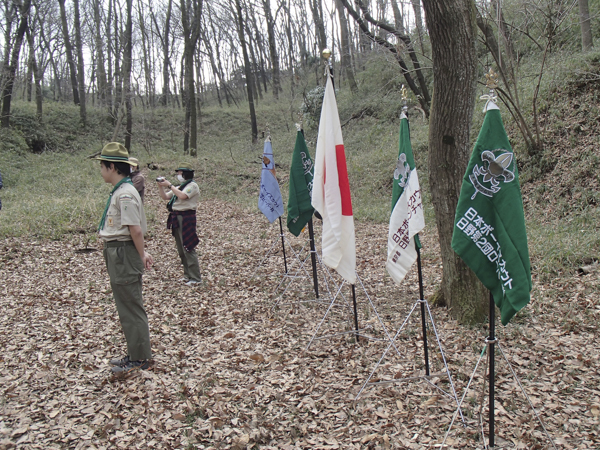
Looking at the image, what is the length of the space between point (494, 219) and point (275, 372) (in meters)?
2.85

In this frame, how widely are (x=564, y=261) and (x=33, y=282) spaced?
905cm

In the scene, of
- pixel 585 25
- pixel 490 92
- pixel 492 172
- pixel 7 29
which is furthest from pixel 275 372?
pixel 7 29

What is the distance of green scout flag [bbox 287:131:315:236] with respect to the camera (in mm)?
6238

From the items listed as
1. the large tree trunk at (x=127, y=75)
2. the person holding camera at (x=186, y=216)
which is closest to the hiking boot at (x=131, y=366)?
the person holding camera at (x=186, y=216)

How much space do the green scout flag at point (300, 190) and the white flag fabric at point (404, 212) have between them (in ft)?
7.30

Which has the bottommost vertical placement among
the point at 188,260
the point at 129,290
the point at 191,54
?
the point at 188,260

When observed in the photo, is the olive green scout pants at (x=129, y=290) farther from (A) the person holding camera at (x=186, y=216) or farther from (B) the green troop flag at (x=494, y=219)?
(B) the green troop flag at (x=494, y=219)

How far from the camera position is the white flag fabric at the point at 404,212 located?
3.90 m

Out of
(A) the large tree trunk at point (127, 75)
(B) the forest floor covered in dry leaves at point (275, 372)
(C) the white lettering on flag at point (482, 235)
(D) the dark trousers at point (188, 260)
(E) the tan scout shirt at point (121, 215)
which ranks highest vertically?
(A) the large tree trunk at point (127, 75)

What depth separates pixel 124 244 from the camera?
4.42 metres

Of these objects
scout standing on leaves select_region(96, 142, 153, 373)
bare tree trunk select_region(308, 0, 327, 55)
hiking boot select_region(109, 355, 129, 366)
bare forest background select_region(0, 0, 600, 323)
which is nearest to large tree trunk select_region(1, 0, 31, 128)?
bare forest background select_region(0, 0, 600, 323)

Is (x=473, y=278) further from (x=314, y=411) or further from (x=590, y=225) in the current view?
(x=590, y=225)

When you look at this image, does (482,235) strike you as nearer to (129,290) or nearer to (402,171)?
(402,171)

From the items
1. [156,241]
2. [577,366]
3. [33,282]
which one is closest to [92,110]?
[156,241]
